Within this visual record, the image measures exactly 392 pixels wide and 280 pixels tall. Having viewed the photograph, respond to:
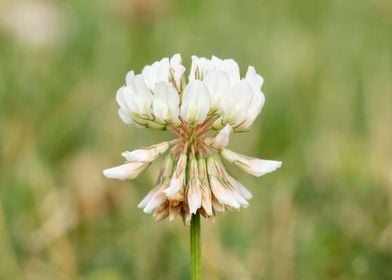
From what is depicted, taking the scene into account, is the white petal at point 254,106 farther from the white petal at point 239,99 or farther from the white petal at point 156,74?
the white petal at point 156,74

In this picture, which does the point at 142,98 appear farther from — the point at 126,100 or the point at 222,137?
the point at 222,137

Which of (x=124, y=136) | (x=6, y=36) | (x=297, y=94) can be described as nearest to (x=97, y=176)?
(x=124, y=136)

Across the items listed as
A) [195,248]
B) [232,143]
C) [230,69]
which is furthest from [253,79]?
[232,143]

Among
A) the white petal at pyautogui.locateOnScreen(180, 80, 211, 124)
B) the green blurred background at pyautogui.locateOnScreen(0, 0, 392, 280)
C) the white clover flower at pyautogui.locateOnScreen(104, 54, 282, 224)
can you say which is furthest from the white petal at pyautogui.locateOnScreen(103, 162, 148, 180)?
the green blurred background at pyautogui.locateOnScreen(0, 0, 392, 280)

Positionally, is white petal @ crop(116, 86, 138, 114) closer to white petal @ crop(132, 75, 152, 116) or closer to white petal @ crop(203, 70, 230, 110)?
white petal @ crop(132, 75, 152, 116)

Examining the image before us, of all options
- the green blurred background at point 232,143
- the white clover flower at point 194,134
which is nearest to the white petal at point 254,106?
the white clover flower at point 194,134
